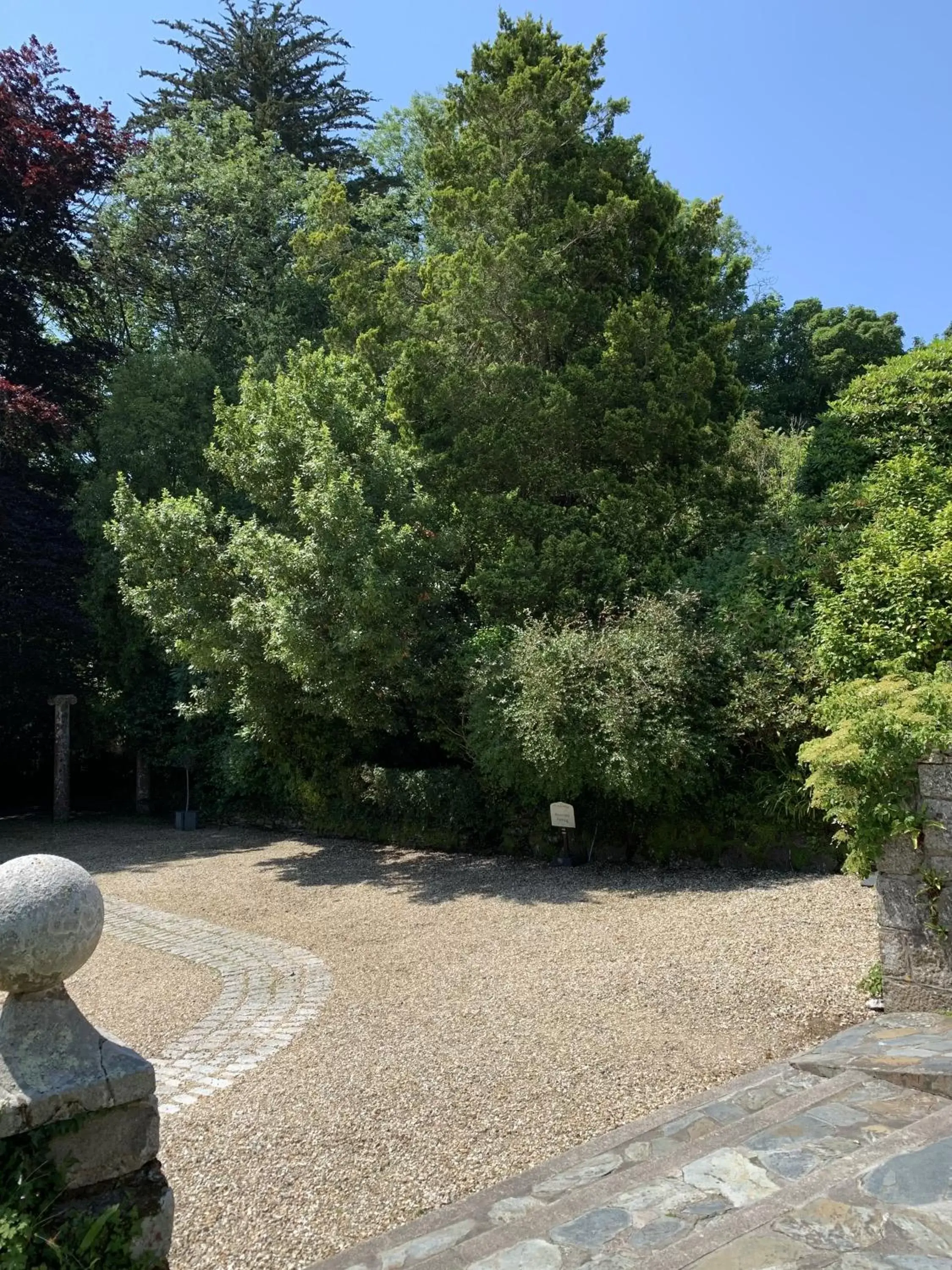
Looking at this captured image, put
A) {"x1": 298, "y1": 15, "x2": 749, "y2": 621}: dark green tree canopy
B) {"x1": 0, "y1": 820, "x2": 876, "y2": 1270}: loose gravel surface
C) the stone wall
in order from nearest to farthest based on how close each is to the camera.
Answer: {"x1": 0, "y1": 820, "x2": 876, "y2": 1270}: loose gravel surface
the stone wall
{"x1": 298, "y1": 15, "x2": 749, "y2": 621}: dark green tree canopy

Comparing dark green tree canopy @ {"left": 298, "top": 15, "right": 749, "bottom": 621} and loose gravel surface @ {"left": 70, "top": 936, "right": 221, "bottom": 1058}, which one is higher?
dark green tree canopy @ {"left": 298, "top": 15, "right": 749, "bottom": 621}

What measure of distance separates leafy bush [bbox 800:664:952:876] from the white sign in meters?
4.42

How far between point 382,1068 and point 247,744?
34.0 ft

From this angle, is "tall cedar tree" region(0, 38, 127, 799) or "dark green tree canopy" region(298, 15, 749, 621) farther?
"tall cedar tree" region(0, 38, 127, 799)

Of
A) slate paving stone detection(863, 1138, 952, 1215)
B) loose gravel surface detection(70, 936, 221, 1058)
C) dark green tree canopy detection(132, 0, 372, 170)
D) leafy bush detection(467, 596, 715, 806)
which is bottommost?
loose gravel surface detection(70, 936, 221, 1058)

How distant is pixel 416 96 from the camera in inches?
1027

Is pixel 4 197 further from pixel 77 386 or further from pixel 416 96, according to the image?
pixel 416 96

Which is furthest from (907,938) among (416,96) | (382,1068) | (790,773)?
(416,96)

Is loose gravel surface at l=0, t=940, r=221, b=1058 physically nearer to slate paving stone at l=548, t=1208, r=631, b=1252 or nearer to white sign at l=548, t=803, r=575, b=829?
slate paving stone at l=548, t=1208, r=631, b=1252

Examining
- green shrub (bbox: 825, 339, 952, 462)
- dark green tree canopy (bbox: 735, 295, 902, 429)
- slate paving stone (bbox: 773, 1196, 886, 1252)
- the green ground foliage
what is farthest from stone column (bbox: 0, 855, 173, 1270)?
dark green tree canopy (bbox: 735, 295, 902, 429)

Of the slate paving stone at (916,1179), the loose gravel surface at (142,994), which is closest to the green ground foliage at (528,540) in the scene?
the slate paving stone at (916,1179)

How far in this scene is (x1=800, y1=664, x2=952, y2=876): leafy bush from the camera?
497cm

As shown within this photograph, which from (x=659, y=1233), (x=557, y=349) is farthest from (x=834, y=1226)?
(x=557, y=349)

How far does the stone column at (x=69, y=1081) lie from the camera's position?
2500 millimetres
